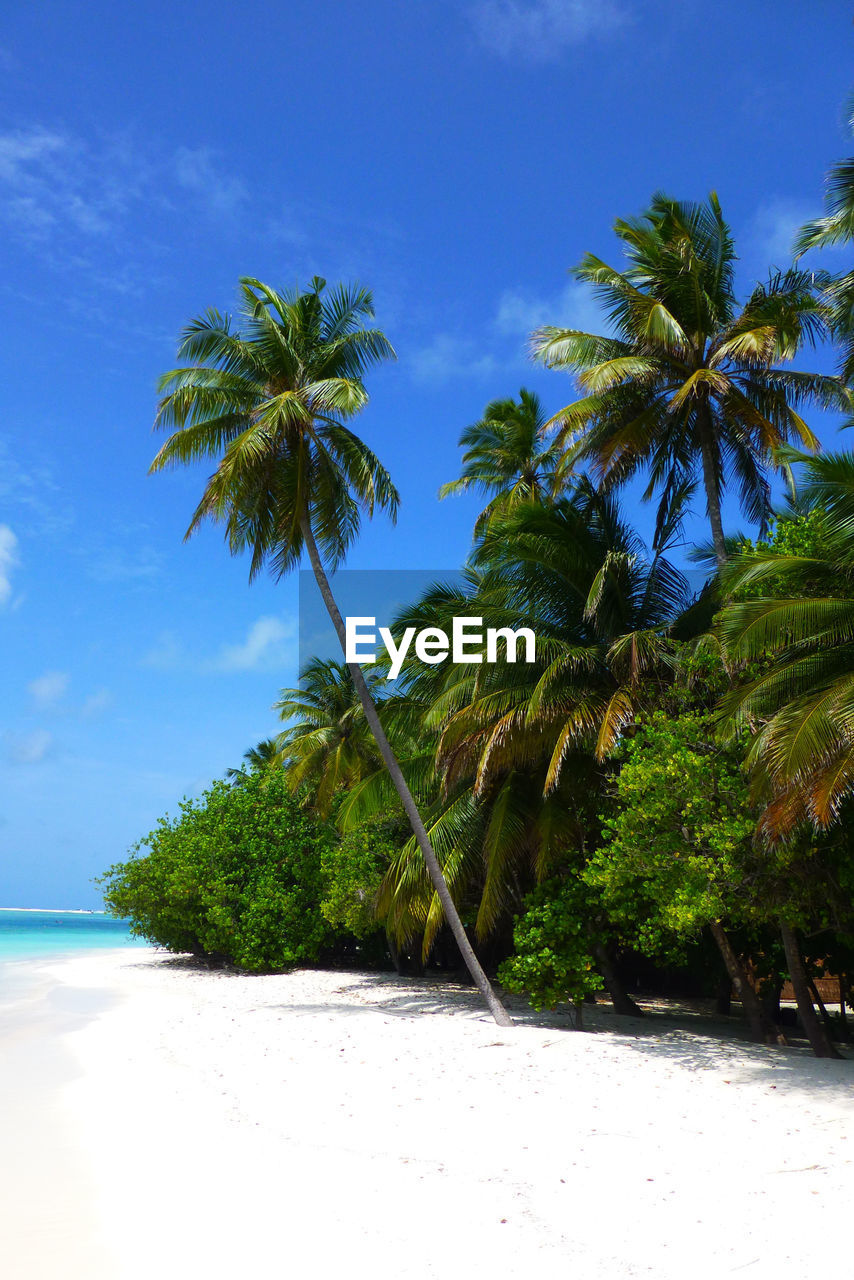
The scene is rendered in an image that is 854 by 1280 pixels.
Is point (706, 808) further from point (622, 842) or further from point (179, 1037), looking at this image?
point (179, 1037)

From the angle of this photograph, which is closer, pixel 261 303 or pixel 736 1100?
pixel 736 1100

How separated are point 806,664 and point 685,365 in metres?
6.64

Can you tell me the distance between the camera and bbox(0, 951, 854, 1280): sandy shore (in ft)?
15.3

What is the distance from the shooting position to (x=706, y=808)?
9953 millimetres

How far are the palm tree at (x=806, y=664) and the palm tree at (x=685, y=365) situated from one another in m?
3.66

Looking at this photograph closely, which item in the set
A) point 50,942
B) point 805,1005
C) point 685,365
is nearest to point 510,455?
point 685,365

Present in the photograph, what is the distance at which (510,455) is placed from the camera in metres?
21.2

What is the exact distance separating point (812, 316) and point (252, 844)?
17858 millimetres

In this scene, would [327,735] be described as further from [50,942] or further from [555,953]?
[50,942]

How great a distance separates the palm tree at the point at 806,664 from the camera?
780 centimetres

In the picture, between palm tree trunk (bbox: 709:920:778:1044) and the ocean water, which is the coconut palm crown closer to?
palm tree trunk (bbox: 709:920:778:1044)

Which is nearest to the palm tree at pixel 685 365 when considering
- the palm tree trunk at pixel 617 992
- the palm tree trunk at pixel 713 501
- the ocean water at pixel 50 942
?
the palm tree trunk at pixel 713 501

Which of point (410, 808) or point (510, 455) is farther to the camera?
point (510, 455)

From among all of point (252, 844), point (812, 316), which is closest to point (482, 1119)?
point (812, 316)
